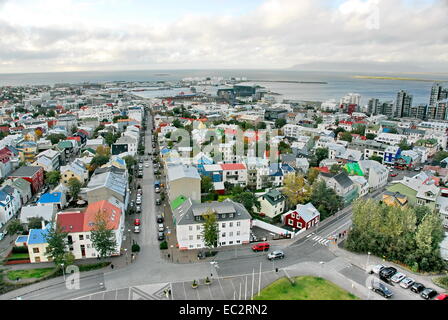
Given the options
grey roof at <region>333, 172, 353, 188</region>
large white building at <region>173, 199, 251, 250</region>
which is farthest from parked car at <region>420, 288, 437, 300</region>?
grey roof at <region>333, 172, 353, 188</region>

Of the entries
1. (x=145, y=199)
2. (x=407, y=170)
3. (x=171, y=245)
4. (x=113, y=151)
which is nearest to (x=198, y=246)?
(x=171, y=245)

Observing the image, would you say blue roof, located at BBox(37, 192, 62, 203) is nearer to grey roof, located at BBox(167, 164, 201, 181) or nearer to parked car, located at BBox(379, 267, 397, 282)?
grey roof, located at BBox(167, 164, 201, 181)

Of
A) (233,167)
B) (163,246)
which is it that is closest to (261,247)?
(163,246)

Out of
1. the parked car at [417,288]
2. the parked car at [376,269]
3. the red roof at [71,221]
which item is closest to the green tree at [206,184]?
the red roof at [71,221]

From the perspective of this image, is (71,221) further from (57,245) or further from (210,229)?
(210,229)

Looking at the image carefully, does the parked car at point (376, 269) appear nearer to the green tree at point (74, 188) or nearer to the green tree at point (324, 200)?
the green tree at point (324, 200)

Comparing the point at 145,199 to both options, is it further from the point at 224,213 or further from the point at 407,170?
the point at 407,170

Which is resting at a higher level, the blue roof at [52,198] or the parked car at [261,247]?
the blue roof at [52,198]
